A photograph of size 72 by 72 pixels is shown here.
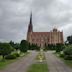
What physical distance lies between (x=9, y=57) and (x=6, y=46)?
903cm

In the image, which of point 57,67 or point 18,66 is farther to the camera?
point 18,66

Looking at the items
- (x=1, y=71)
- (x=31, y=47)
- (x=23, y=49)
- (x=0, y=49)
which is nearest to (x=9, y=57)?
(x=0, y=49)

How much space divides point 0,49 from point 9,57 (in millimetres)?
8719

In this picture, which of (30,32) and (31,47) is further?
(30,32)

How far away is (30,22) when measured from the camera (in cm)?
19862

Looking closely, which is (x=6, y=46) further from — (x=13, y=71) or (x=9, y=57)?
(x=13, y=71)

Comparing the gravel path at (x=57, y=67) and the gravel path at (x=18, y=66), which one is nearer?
the gravel path at (x=18, y=66)

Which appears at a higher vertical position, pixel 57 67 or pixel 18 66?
pixel 18 66

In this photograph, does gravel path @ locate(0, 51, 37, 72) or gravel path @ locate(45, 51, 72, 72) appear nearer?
gravel path @ locate(0, 51, 37, 72)

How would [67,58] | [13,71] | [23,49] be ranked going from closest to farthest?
1. [13,71]
2. [67,58]
3. [23,49]

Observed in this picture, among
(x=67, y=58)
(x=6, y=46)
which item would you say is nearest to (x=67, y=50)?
(x=67, y=58)

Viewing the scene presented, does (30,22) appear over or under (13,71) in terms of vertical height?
over

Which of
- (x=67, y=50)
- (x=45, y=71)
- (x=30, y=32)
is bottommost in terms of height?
(x=45, y=71)

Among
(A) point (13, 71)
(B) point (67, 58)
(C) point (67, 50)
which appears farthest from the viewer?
(B) point (67, 58)
